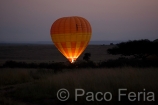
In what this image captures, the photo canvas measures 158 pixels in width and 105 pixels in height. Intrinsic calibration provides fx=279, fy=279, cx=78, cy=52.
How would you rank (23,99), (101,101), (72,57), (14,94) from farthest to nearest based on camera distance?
(72,57) → (14,94) → (23,99) → (101,101)

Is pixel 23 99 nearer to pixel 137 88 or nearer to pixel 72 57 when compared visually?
pixel 137 88

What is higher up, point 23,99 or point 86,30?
point 86,30

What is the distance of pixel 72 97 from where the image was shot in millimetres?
10039

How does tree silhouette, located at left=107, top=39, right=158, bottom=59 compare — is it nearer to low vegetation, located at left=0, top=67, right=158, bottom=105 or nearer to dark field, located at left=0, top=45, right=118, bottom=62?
dark field, located at left=0, top=45, right=118, bottom=62

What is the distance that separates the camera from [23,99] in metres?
11.1

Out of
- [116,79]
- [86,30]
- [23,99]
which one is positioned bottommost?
[23,99]

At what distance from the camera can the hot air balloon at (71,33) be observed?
22.8m

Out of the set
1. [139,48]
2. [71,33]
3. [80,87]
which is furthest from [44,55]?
[80,87]

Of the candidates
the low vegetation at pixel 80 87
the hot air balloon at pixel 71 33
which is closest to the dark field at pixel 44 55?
the hot air balloon at pixel 71 33

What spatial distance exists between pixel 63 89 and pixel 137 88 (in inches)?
119

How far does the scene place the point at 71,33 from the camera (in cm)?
2291

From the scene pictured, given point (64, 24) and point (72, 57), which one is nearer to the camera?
point (64, 24)

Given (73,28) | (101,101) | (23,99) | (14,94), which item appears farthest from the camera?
(73,28)

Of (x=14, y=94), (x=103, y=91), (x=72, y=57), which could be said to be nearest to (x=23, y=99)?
(x=14, y=94)
